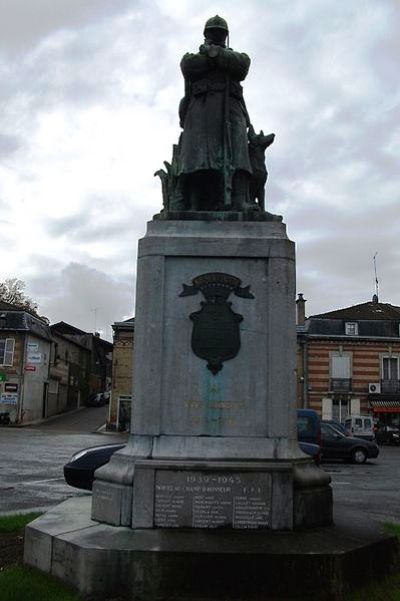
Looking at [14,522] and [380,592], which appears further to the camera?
[14,522]

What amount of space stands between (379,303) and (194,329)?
44785 mm

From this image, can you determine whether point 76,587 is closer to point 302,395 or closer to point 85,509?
point 85,509

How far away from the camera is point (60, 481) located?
14.4m

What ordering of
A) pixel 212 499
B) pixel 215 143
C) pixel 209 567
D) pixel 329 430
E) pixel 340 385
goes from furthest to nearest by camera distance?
pixel 340 385, pixel 329 430, pixel 215 143, pixel 212 499, pixel 209 567

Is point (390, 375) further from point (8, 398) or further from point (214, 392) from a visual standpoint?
point (214, 392)

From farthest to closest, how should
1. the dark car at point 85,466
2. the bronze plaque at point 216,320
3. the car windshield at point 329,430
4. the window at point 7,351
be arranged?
1. the window at point 7,351
2. the car windshield at point 329,430
3. the dark car at point 85,466
4. the bronze plaque at point 216,320

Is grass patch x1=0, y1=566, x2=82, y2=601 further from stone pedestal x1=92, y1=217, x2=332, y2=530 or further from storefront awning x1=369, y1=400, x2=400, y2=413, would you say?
storefront awning x1=369, y1=400, x2=400, y2=413

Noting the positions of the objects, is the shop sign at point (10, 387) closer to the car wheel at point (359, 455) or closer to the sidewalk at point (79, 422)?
the sidewalk at point (79, 422)

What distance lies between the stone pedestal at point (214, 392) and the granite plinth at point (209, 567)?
0.40m

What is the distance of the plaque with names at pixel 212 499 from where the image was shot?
580 cm

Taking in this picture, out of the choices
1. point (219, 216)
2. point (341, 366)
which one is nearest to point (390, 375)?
point (341, 366)

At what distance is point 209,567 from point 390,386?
135 feet

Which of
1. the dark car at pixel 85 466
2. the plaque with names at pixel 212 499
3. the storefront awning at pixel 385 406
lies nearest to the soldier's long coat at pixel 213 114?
the plaque with names at pixel 212 499

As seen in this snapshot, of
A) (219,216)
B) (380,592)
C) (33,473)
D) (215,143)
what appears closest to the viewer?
(380,592)
